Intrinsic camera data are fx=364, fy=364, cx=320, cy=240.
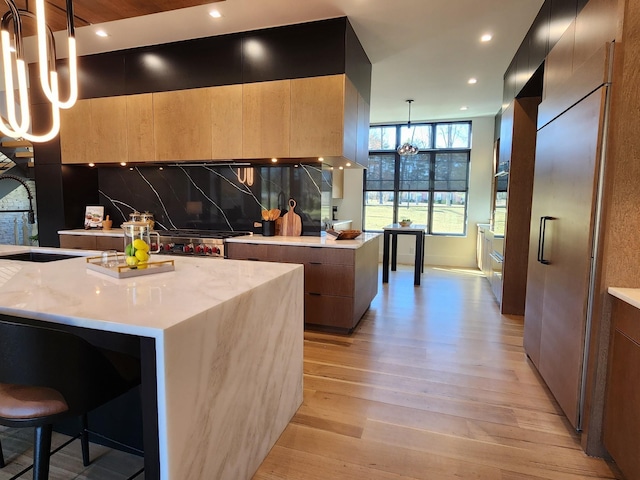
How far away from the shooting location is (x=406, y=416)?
6.92 feet

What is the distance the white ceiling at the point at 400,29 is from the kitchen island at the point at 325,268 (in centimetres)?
200

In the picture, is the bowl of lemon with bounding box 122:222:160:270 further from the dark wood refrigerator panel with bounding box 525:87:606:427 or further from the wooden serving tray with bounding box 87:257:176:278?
the dark wood refrigerator panel with bounding box 525:87:606:427

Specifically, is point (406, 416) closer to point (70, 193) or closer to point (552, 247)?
point (552, 247)

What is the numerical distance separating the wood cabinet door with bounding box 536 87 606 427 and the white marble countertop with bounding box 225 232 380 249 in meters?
1.52

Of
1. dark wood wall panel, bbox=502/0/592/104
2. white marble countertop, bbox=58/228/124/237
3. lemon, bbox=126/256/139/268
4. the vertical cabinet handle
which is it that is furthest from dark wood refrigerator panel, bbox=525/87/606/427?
white marble countertop, bbox=58/228/124/237

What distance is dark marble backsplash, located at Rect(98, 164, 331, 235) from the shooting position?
12.9 ft

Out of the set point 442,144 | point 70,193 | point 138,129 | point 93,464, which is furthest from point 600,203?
point 442,144

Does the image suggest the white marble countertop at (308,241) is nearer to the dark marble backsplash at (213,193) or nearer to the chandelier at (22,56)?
the dark marble backsplash at (213,193)

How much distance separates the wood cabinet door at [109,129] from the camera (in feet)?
13.2

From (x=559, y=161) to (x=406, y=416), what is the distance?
5.84 feet

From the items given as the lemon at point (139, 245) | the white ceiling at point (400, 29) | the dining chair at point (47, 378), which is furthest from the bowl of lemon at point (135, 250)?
the white ceiling at point (400, 29)

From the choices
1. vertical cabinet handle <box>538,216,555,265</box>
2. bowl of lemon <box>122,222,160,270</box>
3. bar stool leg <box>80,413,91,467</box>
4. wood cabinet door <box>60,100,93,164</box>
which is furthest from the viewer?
wood cabinet door <box>60,100,93,164</box>

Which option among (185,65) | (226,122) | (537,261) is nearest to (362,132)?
(226,122)

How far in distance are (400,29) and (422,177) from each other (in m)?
4.03
